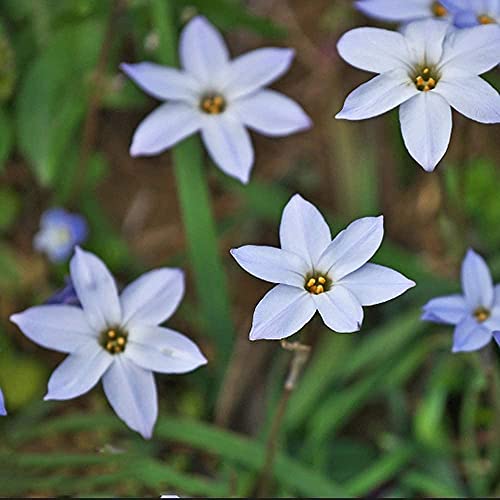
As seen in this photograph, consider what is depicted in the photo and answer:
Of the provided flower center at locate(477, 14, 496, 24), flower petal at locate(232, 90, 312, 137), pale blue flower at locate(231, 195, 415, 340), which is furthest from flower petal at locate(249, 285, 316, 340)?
flower center at locate(477, 14, 496, 24)

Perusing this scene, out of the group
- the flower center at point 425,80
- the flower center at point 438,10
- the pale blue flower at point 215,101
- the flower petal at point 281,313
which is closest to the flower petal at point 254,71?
the pale blue flower at point 215,101

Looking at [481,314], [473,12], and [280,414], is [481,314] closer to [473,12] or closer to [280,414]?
[280,414]

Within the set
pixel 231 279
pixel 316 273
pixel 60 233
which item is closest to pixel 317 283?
pixel 316 273

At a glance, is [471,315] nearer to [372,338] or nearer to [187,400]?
[372,338]

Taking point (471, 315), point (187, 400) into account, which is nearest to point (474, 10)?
point (471, 315)

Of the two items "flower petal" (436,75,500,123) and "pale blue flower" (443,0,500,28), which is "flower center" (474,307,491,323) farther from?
"pale blue flower" (443,0,500,28)

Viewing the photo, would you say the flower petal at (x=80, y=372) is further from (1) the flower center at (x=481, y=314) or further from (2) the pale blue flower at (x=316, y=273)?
(1) the flower center at (x=481, y=314)
